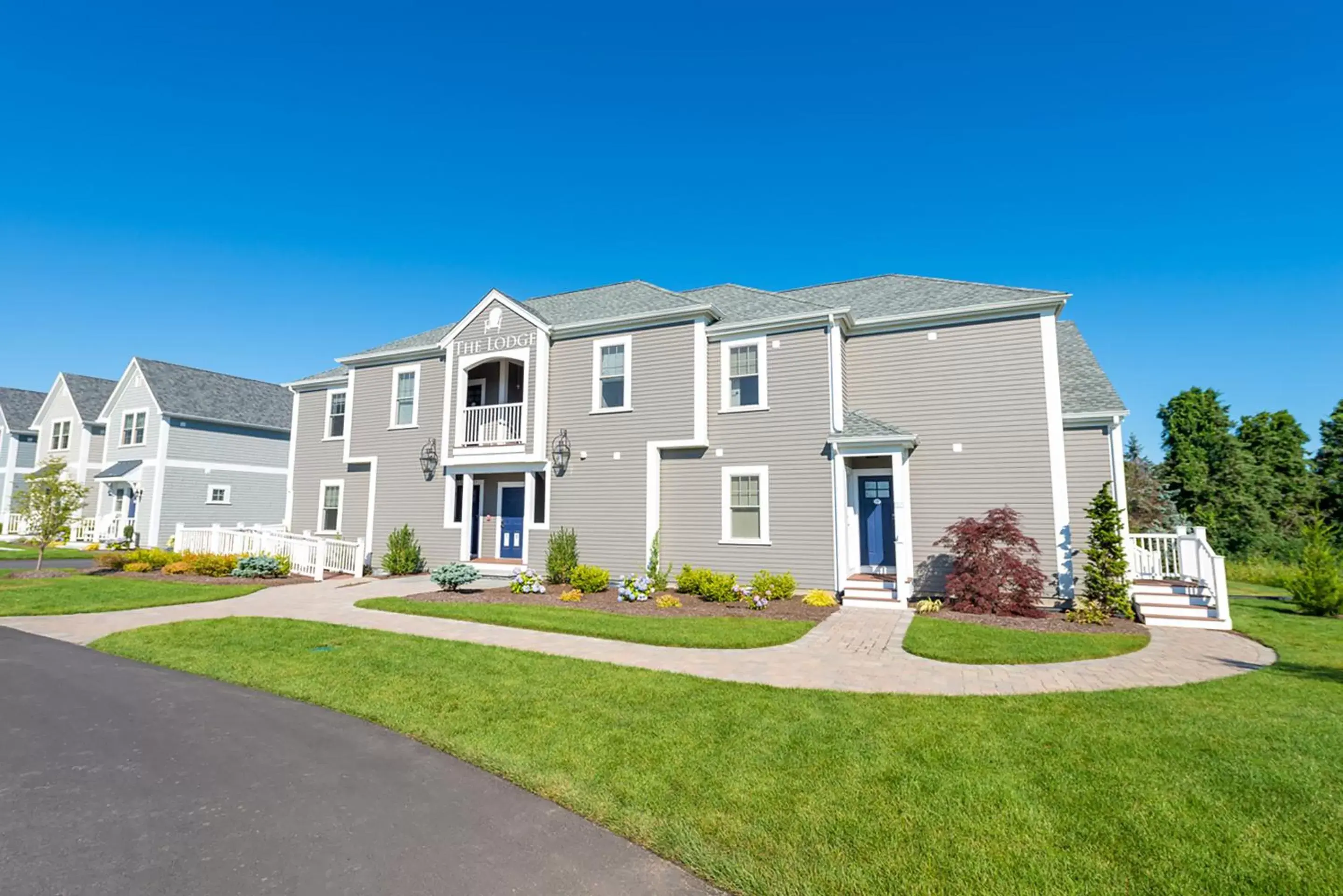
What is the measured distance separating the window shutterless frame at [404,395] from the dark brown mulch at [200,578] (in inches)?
206

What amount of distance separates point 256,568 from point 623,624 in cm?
1279

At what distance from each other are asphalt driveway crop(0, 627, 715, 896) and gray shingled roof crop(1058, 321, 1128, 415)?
13729mm

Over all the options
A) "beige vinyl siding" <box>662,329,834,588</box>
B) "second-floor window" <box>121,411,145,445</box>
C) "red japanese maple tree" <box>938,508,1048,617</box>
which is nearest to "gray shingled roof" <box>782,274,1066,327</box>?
"beige vinyl siding" <box>662,329,834,588</box>

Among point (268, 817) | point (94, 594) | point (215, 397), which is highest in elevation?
point (215, 397)

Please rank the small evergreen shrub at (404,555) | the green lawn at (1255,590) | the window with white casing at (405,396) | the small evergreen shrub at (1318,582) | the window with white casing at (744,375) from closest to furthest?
the small evergreen shrub at (1318,582) < the window with white casing at (744,375) < the green lawn at (1255,590) < the small evergreen shrub at (404,555) < the window with white casing at (405,396)

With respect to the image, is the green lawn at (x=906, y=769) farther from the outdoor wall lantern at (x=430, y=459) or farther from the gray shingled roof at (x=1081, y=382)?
the outdoor wall lantern at (x=430, y=459)

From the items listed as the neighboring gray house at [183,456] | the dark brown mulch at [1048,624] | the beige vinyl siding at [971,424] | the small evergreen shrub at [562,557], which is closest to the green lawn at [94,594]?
the small evergreen shrub at [562,557]

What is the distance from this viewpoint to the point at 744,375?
15.6m

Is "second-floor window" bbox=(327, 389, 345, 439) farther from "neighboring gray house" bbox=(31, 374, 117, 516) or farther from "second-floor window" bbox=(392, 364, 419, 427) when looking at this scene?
"neighboring gray house" bbox=(31, 374, 117, 516)

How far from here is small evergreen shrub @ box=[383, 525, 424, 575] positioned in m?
18.0

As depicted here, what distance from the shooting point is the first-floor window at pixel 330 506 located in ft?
66.4

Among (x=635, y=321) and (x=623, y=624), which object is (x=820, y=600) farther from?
(x=635, y=321)

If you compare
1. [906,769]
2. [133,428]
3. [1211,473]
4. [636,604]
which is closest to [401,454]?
[636,604]

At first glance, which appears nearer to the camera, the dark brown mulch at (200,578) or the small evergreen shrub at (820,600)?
the small evergreen shrub at (820,600)
